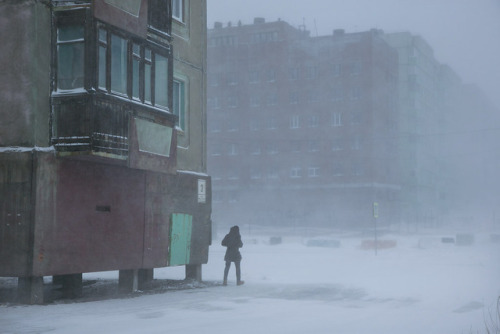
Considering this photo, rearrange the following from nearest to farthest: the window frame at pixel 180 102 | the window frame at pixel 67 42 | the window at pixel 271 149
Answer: the window frame at pixel 67 42
the window frame at pixel 180 102
the window at pixel 271 149

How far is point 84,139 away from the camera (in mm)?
14742

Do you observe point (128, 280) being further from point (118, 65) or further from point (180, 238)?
point (118, 65)

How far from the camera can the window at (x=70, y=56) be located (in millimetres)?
15039

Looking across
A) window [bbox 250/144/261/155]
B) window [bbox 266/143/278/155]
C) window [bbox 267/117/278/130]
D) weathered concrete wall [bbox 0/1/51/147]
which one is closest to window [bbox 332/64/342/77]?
window [bbox 267/117/278/130]

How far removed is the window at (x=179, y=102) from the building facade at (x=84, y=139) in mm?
1504

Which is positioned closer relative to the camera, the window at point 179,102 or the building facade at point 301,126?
the window at point 179,102

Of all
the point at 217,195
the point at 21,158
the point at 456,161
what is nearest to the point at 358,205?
the point at 217,195

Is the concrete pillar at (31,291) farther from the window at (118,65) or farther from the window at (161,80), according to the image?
the window at (161,80)

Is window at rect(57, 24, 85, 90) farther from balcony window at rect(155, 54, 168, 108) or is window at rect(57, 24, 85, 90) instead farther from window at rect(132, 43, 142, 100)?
balcony window at rect(155, 54, 168, 108)

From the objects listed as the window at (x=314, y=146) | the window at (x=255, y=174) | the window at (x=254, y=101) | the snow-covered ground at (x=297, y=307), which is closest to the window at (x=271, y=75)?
the window at (x=254, y=101)

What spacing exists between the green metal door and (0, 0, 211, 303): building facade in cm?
36

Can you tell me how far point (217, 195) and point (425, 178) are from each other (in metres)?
30.0

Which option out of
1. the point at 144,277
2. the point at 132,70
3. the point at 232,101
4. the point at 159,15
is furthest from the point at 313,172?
the point at 132,70

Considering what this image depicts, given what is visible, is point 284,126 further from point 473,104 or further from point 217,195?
point 473,104
